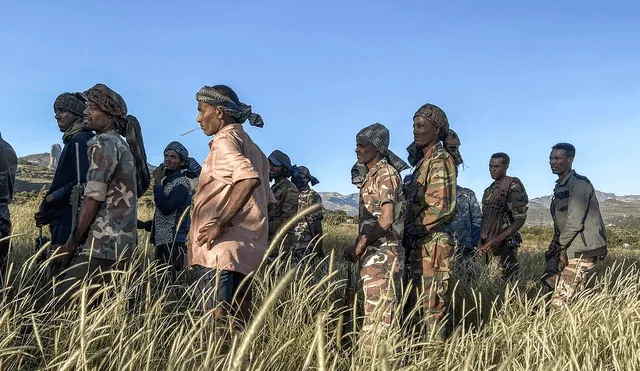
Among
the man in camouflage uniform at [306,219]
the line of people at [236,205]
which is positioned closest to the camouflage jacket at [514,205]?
the line of people at [236,205]

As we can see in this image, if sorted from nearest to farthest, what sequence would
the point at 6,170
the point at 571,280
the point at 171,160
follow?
the point at 6,170
the point at 571,280
the point at 171,160

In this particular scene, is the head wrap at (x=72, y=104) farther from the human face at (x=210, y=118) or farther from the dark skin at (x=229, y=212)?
the dark skin at (x=229, y=212)

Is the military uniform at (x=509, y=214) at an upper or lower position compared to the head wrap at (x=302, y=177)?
lower

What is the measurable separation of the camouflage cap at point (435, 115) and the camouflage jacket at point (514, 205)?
268 cm

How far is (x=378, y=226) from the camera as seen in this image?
3338 mm

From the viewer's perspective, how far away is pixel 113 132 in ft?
10.3

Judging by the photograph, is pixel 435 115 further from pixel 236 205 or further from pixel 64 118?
pixel 64 118

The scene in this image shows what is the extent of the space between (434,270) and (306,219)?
122 inches

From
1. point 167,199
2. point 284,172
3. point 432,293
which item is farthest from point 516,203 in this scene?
point 167,199

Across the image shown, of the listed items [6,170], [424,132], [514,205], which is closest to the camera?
[424,132]

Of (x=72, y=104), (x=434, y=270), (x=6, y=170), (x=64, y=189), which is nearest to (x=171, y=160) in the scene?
(x=72, y=104)

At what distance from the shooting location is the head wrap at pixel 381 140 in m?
3.68

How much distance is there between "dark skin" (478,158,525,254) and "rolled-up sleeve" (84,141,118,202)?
180 inches

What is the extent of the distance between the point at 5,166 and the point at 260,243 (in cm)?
240
